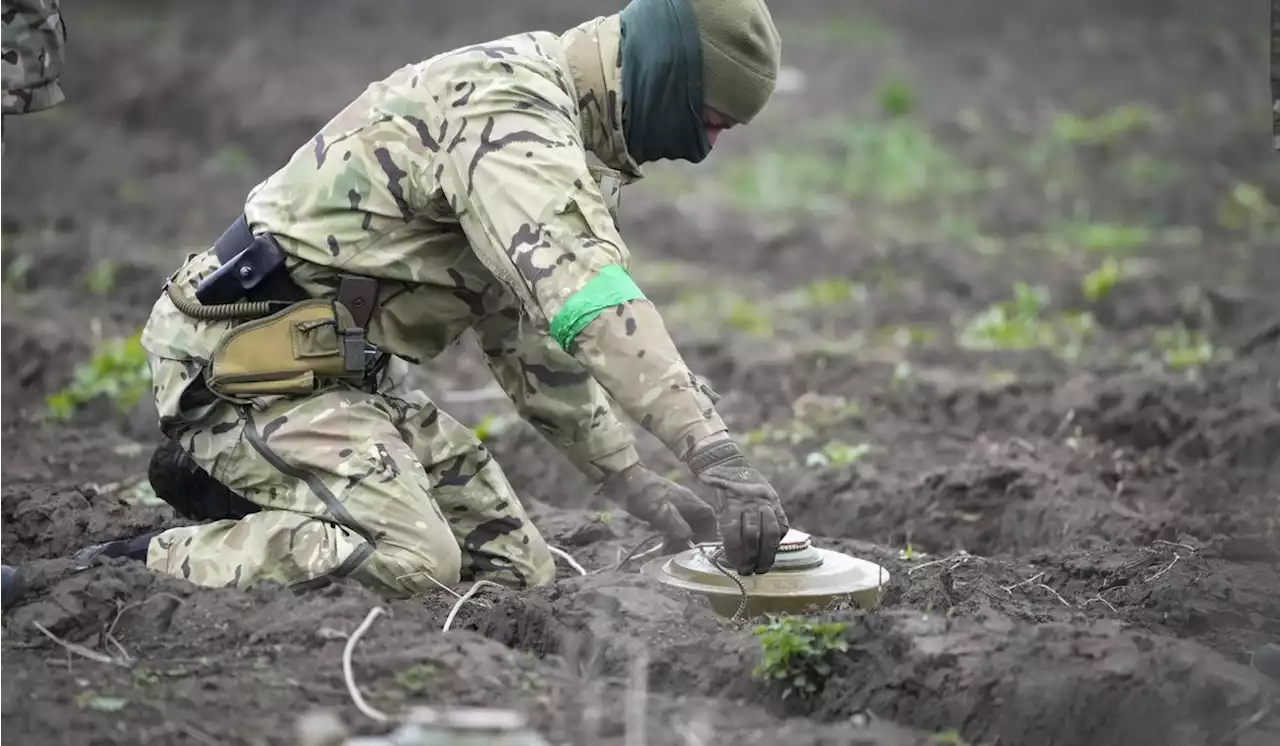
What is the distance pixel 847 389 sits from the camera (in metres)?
7.89

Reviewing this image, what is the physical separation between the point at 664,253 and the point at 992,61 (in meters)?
7.42

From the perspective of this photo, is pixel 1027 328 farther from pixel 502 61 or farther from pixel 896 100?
pixel 896 100

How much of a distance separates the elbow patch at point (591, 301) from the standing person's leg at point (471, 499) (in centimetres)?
109

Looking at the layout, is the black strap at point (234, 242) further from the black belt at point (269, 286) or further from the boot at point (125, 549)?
the boot at point (125, 549)

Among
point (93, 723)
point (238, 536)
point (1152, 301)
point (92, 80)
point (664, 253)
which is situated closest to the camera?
point (93, 723)

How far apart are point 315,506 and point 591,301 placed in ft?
3.63

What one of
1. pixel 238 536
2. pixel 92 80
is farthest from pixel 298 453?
pixel 92 80

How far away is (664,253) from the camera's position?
11516mm

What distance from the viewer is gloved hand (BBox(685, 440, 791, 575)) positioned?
410cm

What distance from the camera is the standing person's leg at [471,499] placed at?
506 cm


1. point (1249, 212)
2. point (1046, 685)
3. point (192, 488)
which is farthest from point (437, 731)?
point (1249, 212)

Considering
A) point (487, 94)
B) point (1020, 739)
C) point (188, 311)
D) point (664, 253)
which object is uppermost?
point (487, 94)

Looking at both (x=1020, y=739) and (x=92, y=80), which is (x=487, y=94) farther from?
(x=92, y=80)

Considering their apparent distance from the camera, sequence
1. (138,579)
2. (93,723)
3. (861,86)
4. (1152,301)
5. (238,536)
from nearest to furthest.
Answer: (93,723)
(138,579)
(238,536)
(1152,301)
(861,86)
